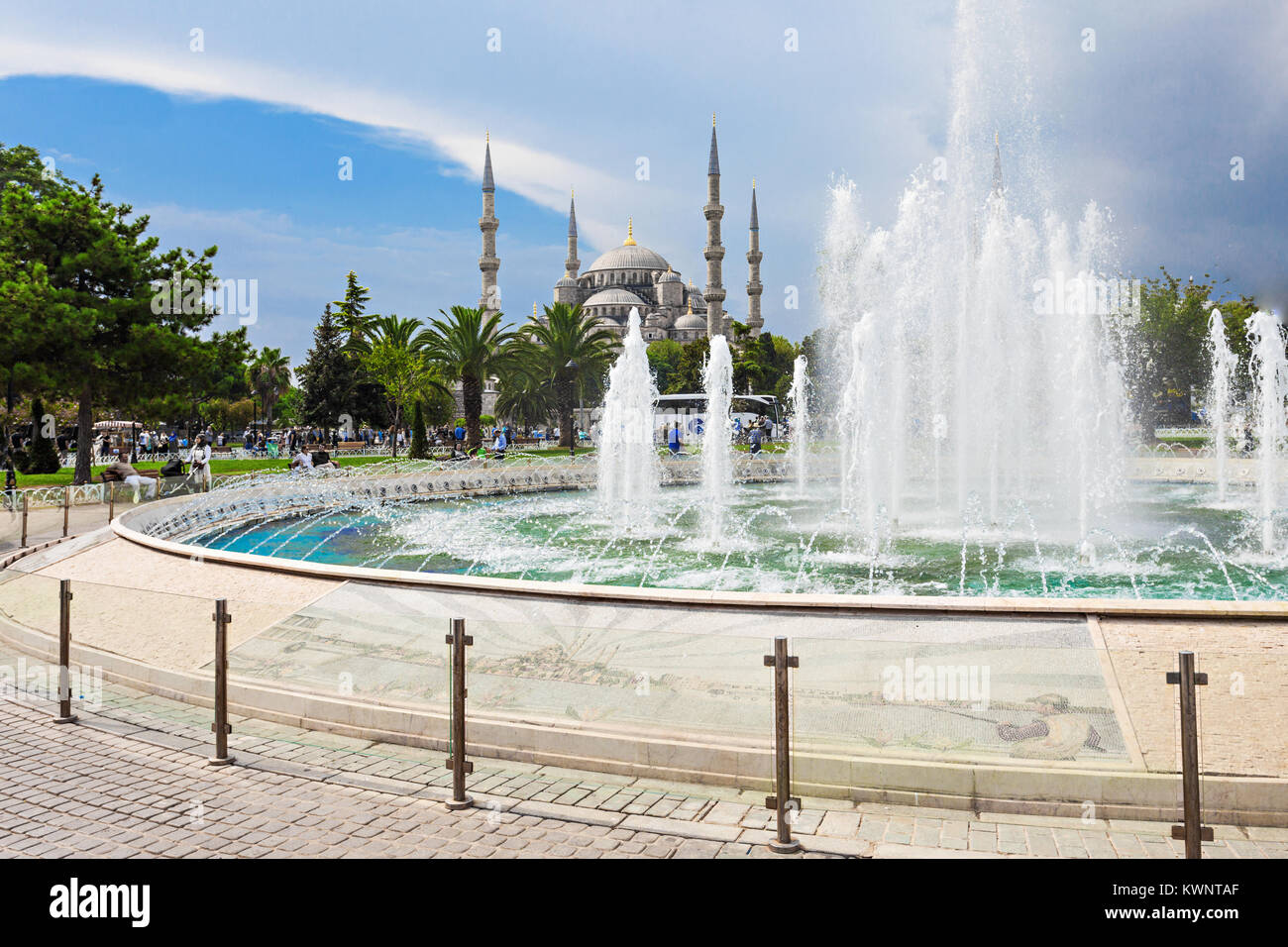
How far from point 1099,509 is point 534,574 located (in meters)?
10.9

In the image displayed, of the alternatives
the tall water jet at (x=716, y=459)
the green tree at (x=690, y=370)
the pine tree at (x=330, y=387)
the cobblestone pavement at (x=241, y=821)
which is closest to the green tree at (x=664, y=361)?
the green tree at (x=690, y=370)

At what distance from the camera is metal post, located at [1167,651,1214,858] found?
4074 mm

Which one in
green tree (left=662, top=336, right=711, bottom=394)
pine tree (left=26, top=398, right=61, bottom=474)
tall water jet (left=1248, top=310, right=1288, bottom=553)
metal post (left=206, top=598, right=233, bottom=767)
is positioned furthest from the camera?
green tree (left=662, top=336, right=711, bottom=394)

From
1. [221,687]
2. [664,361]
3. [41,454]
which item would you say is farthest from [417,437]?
[664,361]

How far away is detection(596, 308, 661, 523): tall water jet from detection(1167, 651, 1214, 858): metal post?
53.0 ft

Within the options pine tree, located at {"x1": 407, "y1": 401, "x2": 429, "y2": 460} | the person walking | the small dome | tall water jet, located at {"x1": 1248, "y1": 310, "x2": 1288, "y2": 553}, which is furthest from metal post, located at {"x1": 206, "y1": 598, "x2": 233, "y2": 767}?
the small dome

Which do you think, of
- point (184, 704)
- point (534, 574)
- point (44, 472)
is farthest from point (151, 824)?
point (44, 472)

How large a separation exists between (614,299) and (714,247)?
29.5 meters

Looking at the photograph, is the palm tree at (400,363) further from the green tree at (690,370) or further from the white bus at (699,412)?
the green tree at (690,370)

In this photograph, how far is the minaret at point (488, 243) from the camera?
3130 inches

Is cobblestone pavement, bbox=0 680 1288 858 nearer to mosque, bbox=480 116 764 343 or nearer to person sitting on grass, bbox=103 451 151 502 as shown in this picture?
person sitting on grass, bbox=103 451 151 502

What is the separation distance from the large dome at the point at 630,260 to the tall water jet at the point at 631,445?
305ft

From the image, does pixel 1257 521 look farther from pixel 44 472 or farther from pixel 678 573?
pixel 44 472

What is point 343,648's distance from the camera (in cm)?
612
